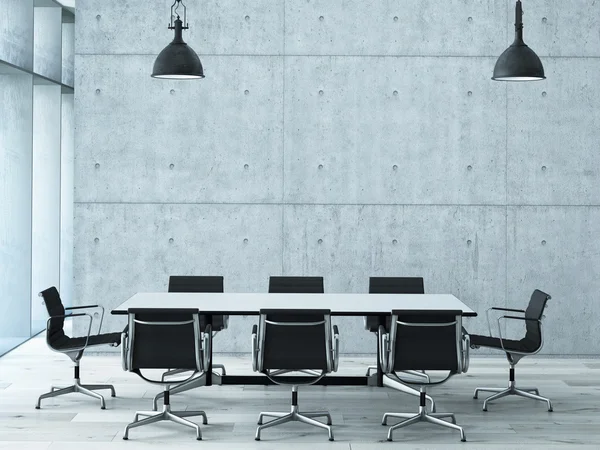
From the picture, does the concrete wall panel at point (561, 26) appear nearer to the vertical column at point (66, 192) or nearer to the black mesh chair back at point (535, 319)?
the black mesh chair back at point (535, 319)

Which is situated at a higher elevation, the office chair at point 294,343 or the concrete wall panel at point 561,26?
the concrete wall panel at point 561,26

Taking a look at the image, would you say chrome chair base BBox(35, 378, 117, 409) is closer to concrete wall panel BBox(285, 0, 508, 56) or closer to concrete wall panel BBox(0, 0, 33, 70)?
concrete wall panel BBox(0, 0, 33, 70)

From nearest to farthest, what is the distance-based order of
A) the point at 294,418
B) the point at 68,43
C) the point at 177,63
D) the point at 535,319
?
the point at 294,418, the point at 177,63, the point at 535,319, the point at 68,43

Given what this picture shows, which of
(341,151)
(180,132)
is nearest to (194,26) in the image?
(180,132)

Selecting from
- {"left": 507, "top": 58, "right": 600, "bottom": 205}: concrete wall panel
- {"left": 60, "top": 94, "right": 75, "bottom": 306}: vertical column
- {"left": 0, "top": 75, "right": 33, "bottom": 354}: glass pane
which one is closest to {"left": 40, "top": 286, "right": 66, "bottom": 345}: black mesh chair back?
{"left": 0, "top": 75, "right": 33, "bottom": 354}: glass pane

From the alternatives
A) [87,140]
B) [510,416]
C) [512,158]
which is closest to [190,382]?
[510,416]

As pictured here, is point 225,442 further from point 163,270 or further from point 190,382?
point 163,270

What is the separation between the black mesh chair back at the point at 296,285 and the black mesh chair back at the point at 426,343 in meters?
1.77

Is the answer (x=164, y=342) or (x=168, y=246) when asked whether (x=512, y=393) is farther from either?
(x=168, y=246)

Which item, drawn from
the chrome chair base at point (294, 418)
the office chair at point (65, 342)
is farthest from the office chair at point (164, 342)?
the office chair at point (65, 342)

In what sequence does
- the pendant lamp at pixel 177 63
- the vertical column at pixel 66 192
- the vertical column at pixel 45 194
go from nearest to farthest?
the pendant lamp at pixel 177 63 → the vertical column at pixel 45 194 → the vertical column at pixel 66 192

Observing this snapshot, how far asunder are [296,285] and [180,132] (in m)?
2.11

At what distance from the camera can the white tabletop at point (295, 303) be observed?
577cm

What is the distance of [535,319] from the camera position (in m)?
6.14
